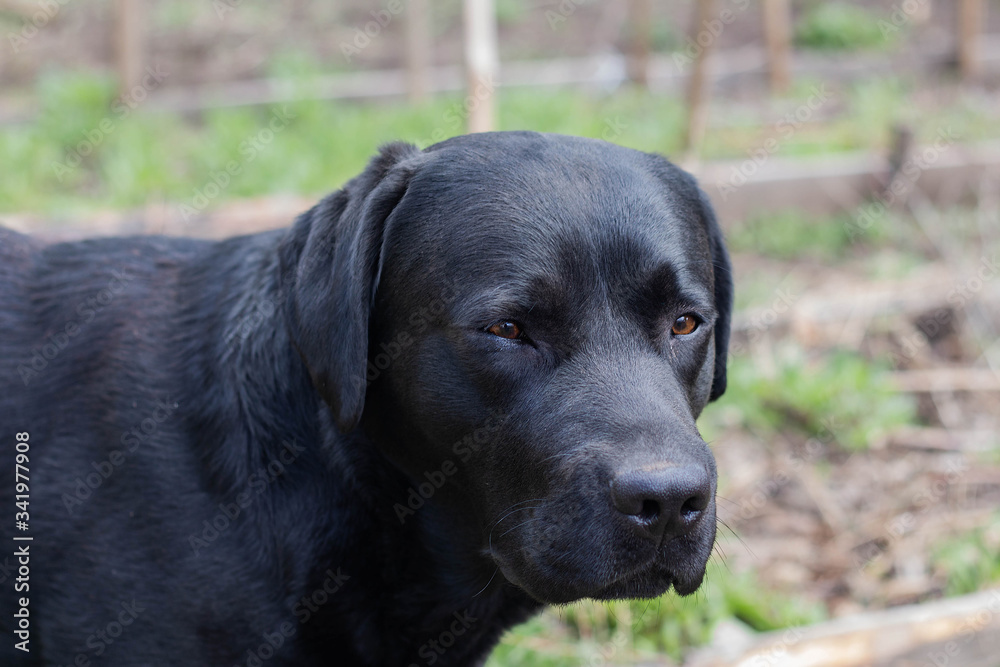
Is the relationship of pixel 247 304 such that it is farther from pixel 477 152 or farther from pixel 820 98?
pixel 820 98

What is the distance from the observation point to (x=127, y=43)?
26.9ft

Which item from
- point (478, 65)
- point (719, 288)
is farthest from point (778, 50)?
point (719, 288)

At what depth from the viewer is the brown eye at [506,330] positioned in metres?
2.38

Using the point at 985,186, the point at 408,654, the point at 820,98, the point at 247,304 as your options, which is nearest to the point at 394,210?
the point at 247,304

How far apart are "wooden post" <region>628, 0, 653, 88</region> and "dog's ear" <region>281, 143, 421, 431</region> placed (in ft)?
Result: 26.2

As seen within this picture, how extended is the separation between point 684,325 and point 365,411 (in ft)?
3.05

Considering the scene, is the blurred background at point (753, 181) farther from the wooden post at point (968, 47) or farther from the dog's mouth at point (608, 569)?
the dog's mouth at point (608, 569)

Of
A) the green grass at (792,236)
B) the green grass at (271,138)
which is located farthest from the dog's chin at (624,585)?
the green grass at (792,236)

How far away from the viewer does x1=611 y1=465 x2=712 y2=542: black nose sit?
2072mm

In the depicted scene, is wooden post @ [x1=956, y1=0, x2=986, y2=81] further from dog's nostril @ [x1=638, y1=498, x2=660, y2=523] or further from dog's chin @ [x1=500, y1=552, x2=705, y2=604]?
dog's nostril @ [x1=638, y1=498, x2=660, y2=523]

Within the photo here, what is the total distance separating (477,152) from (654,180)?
1.72 ft

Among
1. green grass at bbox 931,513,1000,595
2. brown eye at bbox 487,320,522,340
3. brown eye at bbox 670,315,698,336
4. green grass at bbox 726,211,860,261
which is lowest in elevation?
green grass at bbox 931,513,1000,595

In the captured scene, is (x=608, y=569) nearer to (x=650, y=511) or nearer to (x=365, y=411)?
(x=650, y=511)

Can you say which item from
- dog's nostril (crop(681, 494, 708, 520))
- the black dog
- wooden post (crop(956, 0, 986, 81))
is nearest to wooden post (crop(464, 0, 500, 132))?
the black dog
